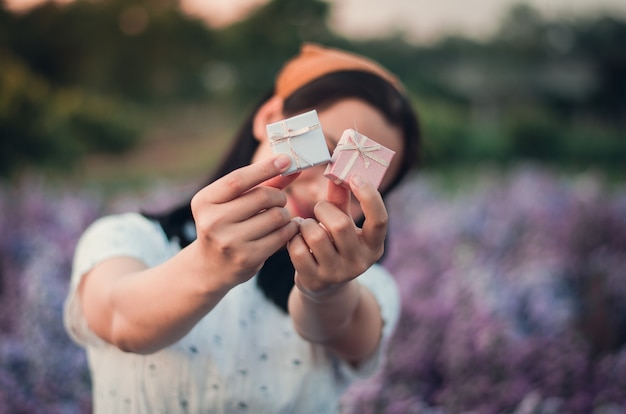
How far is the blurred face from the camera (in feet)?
3.27

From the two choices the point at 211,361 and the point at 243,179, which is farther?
the point at 211,361

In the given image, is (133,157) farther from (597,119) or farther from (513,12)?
(597,119)

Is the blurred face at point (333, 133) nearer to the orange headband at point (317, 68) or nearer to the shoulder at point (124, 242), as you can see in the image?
the orange headband at point (317, 68)

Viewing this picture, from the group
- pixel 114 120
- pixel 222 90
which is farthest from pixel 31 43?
pixel 222 90

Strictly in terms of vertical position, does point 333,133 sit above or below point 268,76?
above

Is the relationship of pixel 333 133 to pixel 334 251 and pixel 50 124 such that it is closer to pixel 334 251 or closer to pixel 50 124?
pixel 334 251

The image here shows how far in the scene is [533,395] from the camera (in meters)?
1.61

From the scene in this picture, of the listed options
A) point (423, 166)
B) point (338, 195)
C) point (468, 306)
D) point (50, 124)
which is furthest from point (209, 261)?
point (423, 166)

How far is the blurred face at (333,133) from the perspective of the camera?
100cm

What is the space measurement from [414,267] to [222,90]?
2091 millimetres

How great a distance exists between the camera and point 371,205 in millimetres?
698

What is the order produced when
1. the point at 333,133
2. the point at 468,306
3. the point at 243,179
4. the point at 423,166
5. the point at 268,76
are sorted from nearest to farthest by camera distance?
the point at 243,179 → the point at 333,133 → the point at 468,306 → the point at 268,76 → the point at 423,166

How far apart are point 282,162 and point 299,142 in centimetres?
4

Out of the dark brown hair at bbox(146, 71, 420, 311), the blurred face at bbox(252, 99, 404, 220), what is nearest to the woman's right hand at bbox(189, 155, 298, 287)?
the blurred face at bbox(252, 99, 404, 220)
